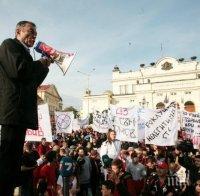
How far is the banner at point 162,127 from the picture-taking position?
13.5 meters

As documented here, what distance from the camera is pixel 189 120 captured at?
1540cm

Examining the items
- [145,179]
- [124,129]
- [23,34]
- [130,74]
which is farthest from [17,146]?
[130,74]

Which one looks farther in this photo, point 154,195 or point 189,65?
point 189,65

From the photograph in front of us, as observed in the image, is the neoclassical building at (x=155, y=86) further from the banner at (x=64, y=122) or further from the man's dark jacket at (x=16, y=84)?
the man's dark jacket at (x=16, y=84)

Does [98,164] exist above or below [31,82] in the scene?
below

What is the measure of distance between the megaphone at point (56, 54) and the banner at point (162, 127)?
1010cm

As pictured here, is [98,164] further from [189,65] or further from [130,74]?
[130,74]

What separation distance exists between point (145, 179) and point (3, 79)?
289 inches

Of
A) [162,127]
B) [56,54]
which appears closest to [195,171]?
[162,127]

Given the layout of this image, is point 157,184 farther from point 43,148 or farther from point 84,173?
point 43,148

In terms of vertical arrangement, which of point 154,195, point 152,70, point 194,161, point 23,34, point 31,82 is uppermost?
point 152,70

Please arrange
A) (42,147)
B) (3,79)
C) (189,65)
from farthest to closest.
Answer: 1. (189,65)
2. (42,147)
3. (3,79)

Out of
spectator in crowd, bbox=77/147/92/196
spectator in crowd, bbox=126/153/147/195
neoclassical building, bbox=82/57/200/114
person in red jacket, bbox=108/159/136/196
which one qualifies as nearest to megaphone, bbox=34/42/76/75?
person in red jacket, bbox=108/159/136/196

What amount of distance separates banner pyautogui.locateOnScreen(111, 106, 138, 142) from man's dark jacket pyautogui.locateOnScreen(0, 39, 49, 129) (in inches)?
475
